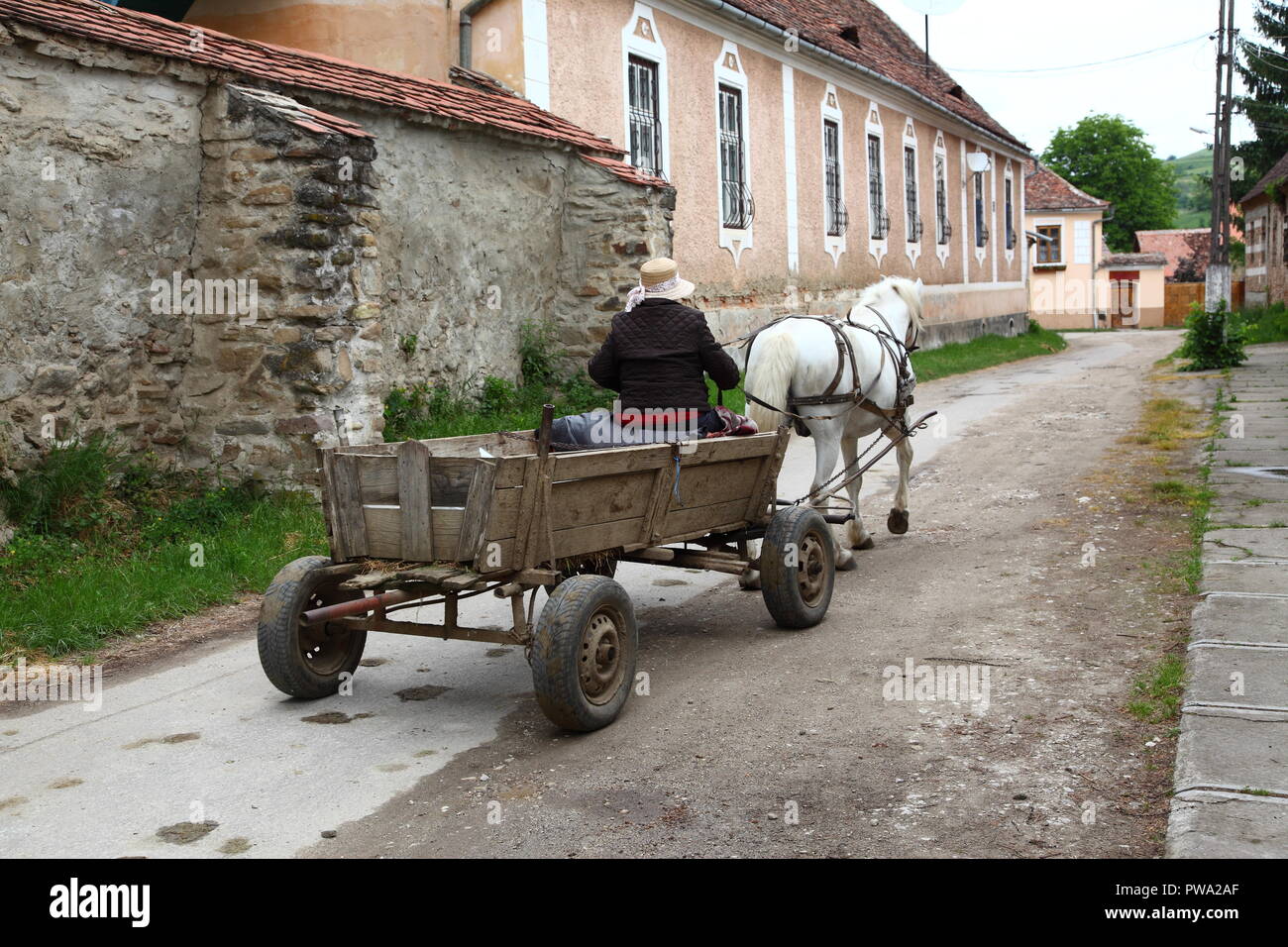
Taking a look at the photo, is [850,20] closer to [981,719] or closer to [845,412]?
[845,412]

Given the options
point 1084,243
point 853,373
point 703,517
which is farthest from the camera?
point 1084,243

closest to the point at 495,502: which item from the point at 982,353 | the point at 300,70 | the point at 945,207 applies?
the point at 300,70

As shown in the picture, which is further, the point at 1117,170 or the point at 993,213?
the point at 1117,170

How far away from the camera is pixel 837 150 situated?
22688 mm

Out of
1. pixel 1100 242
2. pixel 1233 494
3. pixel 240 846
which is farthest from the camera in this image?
pixel 1100 242

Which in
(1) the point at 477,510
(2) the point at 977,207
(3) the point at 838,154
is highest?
(2) the point at 977,207

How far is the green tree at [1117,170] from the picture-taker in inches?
2633

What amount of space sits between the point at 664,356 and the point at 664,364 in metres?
0.04

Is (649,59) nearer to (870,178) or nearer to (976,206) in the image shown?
(870,178)

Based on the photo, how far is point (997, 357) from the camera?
86.5ft

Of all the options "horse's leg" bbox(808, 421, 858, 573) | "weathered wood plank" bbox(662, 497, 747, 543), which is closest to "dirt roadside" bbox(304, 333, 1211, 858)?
"horse's leg" bbox(808, 421, 858, 573)

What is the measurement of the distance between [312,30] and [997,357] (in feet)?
56.6
